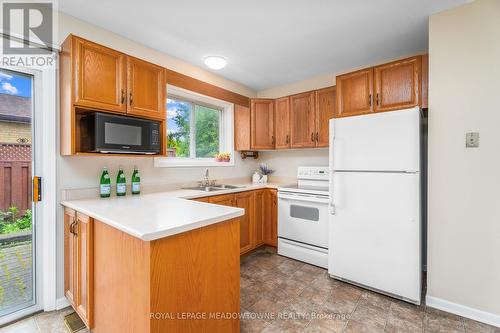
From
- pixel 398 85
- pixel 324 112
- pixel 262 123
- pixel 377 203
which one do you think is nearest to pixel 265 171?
pixel 262 123

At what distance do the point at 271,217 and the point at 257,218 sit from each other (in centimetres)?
20

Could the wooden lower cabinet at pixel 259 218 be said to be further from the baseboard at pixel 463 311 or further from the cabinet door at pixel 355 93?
the baseboard at pixel 463 311

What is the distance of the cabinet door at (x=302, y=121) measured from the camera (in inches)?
126

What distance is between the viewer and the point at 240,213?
150 cm

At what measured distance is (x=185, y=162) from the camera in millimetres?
3057

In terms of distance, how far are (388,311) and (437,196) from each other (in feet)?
3.43

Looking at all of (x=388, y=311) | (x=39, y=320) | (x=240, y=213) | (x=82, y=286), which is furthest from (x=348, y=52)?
(x=39, y=320)

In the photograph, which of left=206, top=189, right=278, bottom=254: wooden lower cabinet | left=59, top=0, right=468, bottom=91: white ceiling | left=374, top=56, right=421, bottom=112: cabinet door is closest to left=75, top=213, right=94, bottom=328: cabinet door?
left=206, top=189, right=278, bottom=254: wooden lower cabinet

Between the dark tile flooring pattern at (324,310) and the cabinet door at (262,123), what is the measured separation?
73.1 inches

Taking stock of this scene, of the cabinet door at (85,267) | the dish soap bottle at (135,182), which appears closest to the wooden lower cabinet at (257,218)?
the dish soap bottle at (135,182)

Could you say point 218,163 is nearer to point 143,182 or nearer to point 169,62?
point 143,182

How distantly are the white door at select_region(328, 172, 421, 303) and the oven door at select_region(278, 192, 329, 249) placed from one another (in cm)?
26

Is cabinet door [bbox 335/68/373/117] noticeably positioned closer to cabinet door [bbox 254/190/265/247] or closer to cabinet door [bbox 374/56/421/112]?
cabinet door [bbox 374/56/421/112]

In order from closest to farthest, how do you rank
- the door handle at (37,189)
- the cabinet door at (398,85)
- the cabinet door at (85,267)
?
→ the cabinet door at (85,267) < the door handle at (37,189) < the cabinet door at (398,85)
